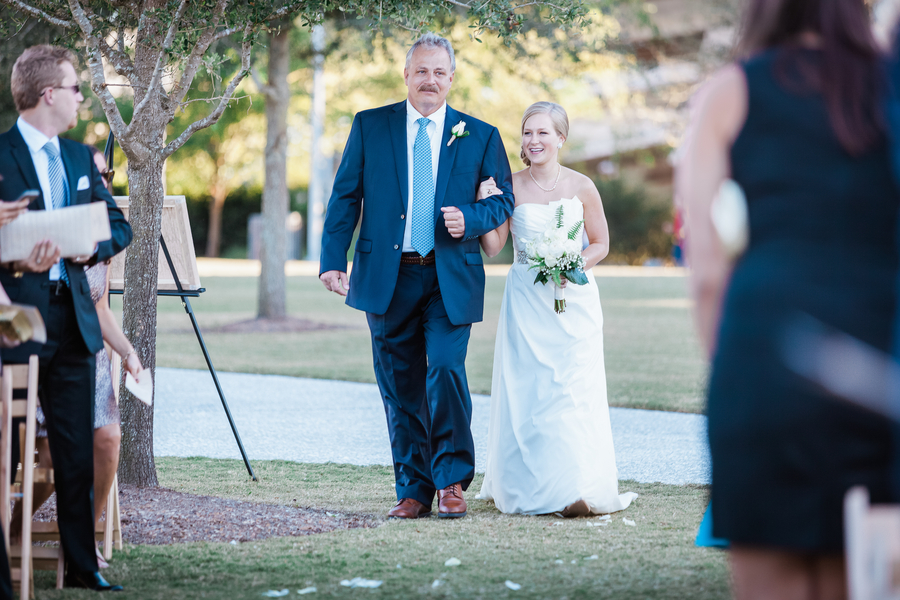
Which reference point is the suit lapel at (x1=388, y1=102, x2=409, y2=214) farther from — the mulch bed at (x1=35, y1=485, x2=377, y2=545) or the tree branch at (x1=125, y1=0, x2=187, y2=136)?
the mulch bed at (x1=35, y1=485, x2=377, y2=545)

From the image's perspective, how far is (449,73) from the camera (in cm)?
543

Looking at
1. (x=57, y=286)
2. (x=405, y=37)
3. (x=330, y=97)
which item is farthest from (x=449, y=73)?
(x=330, y=97)

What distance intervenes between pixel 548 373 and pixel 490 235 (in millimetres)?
814

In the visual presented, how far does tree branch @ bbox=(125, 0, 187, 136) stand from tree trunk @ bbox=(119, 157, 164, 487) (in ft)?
0.99

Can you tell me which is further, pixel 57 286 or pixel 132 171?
pixel 132 171

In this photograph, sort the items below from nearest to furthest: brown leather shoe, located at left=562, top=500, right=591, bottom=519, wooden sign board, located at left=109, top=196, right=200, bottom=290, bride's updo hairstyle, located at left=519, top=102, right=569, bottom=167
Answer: brown leather shoe, located at left=562, top=500, right=591, bottom=519, bride's updo hairstyle, located at left=519, top=102, right=569, bottom=167, wooden sign board, located at left=109, top=196, right=200, bottom=290

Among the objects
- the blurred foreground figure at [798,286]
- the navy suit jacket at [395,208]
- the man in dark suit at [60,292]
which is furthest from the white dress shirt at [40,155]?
the blurred foreground figure at [798,286]

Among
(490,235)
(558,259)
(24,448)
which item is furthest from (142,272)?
(558,259)

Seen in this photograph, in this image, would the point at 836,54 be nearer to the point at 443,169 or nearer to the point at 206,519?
the point at 443,169

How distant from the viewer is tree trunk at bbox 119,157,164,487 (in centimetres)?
563

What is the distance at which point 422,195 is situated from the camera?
5348 mm

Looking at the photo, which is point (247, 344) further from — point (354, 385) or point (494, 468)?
point (494, 468)

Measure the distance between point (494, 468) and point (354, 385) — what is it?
549cm

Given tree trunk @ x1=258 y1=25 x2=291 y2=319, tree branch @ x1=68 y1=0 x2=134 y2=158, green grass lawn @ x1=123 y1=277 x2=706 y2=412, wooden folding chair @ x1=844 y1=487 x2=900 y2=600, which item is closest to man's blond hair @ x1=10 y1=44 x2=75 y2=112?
tree branch @ x1=68 y1=0 x2=134 y2=158
